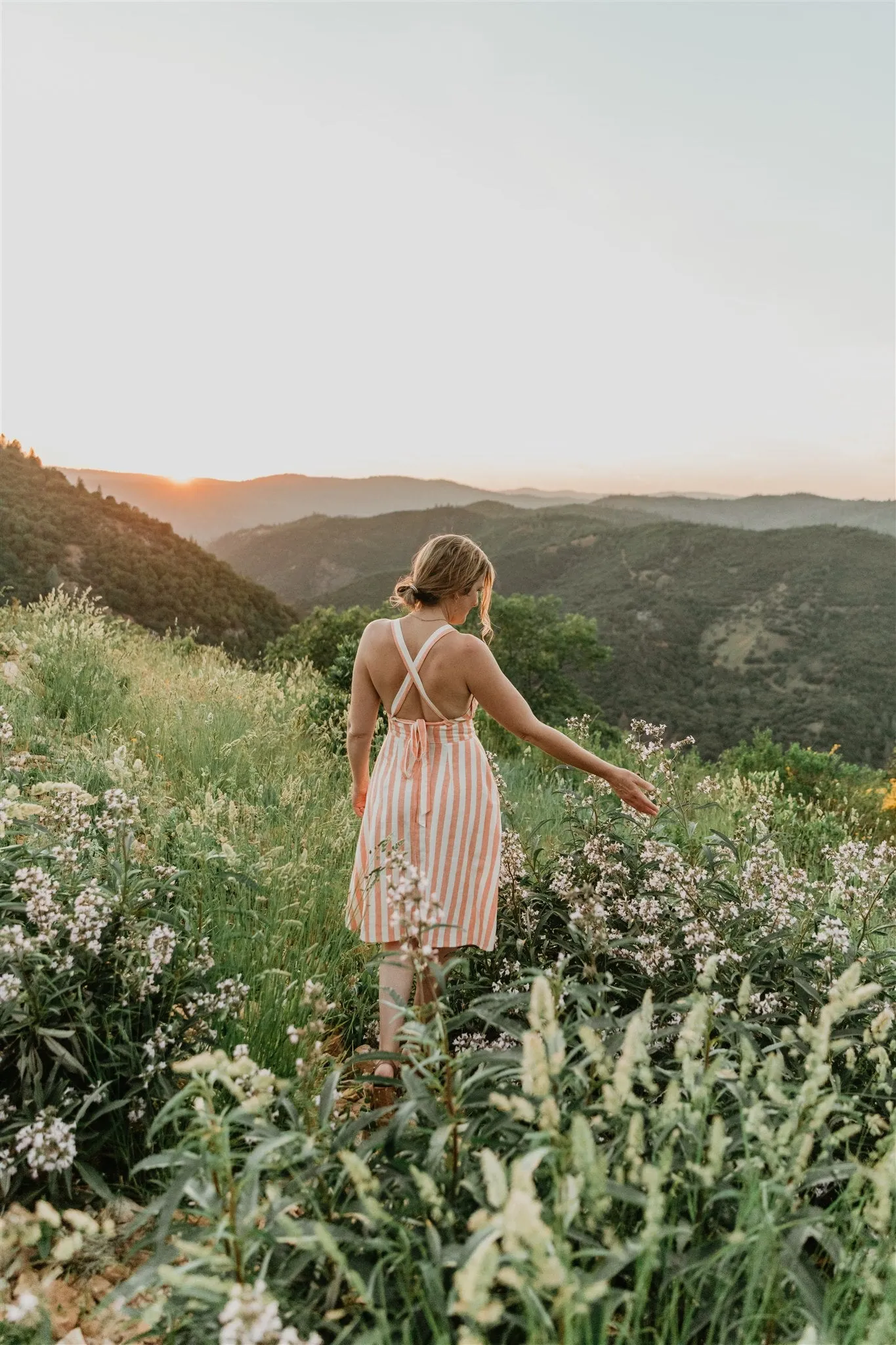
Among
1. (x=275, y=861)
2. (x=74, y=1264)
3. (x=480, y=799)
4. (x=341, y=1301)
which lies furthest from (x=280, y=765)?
(x=341, y=1301)

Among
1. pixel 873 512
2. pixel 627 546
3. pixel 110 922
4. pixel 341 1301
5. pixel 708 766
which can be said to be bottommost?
pixel 708 766

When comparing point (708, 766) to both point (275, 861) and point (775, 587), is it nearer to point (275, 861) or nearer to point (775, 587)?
point (275, 861)

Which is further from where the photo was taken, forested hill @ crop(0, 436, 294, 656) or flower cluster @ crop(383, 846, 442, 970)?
forested hill @ crop(0, 436, 294, 656)

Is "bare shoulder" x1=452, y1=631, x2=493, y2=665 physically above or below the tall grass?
above

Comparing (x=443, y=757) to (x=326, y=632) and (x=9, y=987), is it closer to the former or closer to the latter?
(x=9, y=987)

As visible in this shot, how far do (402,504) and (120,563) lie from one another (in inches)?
2864

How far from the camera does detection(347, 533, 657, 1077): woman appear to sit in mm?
2908

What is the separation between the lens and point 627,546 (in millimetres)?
67375

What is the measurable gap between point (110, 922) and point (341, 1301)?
3.91 feet

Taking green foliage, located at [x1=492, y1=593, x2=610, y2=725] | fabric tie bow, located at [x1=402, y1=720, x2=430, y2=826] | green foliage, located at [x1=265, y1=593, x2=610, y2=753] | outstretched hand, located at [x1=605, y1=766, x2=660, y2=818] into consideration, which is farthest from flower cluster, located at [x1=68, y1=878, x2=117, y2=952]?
green foliage, located at [x1=492, y1=593, x2=610, y2=725]

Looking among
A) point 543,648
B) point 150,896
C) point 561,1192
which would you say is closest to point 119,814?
point 150,896

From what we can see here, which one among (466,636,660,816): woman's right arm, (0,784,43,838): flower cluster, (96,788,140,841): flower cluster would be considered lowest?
(0,784,43,838): flower cluster

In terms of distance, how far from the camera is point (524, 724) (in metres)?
2.95

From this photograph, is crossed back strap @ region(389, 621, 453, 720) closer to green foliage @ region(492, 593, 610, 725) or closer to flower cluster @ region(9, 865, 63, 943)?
flower cluster @ region(9, 865, 63, 943)
